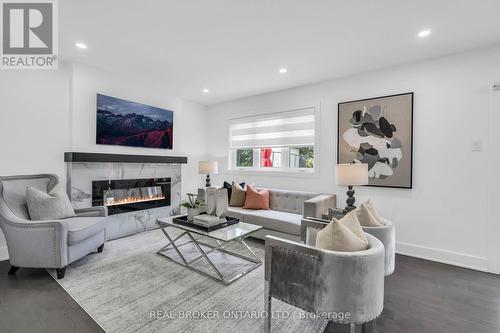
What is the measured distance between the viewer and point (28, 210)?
2738mm

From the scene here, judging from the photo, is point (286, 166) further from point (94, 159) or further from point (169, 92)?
point (94, 159)

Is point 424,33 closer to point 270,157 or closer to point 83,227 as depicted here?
point 270,157

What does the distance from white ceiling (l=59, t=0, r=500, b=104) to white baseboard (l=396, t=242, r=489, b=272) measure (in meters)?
2.49

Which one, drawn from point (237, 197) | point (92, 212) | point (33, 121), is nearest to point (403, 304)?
point (237, 197)

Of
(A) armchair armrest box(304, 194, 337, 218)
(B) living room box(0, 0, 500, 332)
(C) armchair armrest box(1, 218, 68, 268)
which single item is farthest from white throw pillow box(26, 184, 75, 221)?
(A) armchair armrest box(304, 194, 337, 218)

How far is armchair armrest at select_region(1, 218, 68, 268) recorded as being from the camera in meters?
2.39

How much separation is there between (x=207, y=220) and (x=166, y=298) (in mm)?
840

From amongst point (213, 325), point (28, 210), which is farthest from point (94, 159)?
point (213, 325)

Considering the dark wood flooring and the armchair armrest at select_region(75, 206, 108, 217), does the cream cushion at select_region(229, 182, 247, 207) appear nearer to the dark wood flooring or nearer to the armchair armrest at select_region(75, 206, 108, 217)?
the armchair armrest at select_region(75, 206, 108, 217)

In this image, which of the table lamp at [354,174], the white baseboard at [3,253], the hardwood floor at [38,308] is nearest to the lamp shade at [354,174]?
the table lamp at [354,174]

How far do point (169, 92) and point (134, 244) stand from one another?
2.88m

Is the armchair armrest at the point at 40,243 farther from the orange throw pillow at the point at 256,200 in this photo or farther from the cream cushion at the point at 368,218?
the cream cushion at the point at 368,218

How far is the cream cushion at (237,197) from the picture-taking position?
4125 millimetres

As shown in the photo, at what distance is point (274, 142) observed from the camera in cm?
456
